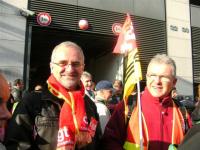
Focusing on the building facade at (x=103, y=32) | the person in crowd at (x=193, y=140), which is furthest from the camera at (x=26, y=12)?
the person in crowd at (x=193, y=140)

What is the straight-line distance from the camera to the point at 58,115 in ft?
9.64

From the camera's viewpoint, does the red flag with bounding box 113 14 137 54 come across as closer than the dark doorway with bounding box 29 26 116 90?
Yes

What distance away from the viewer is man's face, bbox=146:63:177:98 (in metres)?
3.52

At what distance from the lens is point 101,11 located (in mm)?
13312

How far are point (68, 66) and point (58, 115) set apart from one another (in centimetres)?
41

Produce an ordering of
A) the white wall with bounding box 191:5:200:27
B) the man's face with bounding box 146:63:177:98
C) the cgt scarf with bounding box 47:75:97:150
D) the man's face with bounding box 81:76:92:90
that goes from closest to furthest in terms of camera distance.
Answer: the cgt scarf with bounding box 47:75:97:150
the man's face with bounding box 146:63:177:98
the man's face with bounding box 81:76:92:90
the white wall with bounding box 191:5:200:27

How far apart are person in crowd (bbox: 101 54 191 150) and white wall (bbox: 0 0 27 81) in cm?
831

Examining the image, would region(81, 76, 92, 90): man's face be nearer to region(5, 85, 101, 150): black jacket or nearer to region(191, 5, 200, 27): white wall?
region(5, 85, 101, 150): black jacket

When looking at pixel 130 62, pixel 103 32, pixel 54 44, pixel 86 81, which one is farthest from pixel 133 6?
pixel 130 62

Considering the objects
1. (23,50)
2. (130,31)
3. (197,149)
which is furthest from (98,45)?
(197,149)

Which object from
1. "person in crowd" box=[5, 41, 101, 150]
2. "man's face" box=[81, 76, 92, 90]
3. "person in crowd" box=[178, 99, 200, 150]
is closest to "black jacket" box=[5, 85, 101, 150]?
"person in crowd" box=[5, 41, 101, 150]

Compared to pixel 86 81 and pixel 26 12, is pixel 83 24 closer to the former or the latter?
pixel 26 12

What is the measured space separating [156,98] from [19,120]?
1288mm

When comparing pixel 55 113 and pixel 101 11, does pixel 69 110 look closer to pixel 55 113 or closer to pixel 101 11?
pixel 55 113
